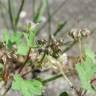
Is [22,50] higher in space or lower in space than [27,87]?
higher

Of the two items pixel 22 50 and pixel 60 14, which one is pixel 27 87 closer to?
pixel 22 50

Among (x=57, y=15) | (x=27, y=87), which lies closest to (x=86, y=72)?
(x=27, y=87)

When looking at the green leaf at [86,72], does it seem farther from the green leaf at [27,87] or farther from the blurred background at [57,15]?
the blurred background at [57,15]

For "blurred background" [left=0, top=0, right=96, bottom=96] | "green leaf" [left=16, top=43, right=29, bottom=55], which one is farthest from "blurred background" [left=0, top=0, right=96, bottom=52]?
"green leaf" [left=16, top=43, right=29, bottom=55]

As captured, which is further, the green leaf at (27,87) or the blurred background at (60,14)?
the blurred background at (60,14)

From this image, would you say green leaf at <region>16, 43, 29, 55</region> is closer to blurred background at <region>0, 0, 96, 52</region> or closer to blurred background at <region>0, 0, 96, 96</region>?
blurred background at <region>0, 0, 96, 96</region>

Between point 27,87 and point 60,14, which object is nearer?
point 27,87

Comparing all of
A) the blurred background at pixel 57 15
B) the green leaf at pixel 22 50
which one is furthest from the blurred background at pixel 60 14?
the green leaf at pixel 22 50

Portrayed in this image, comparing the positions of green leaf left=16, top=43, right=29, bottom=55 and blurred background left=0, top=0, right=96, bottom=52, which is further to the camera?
blurred background left=0, top=0, right=96, bottom=52

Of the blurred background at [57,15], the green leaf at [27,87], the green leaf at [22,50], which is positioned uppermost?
the blurred background at [57,15]
